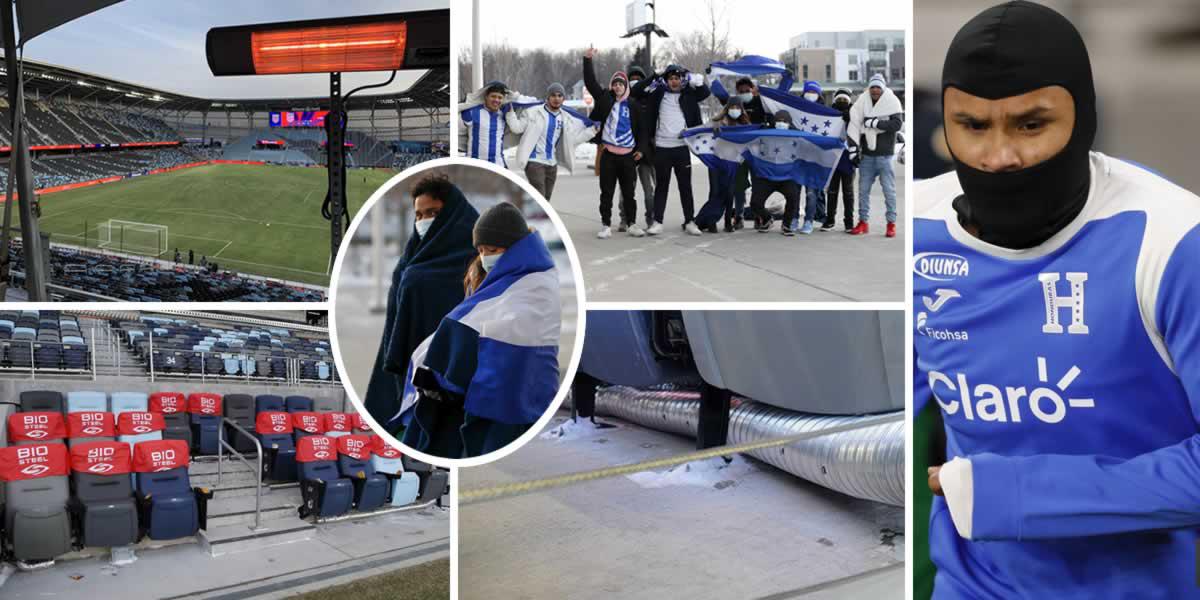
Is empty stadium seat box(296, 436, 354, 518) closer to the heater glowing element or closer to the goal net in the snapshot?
the goal net

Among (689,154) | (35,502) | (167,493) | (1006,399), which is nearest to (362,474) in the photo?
(167,493)

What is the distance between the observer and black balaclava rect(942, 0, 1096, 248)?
1.22 m

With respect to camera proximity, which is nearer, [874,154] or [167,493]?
[167,493]

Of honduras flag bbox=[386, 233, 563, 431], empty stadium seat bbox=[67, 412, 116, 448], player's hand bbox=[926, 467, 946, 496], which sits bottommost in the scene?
empty stadium seat bbox=[67, 412, 116, 448]

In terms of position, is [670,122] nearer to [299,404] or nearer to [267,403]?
[299,404]

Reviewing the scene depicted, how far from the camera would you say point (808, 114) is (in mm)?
3641

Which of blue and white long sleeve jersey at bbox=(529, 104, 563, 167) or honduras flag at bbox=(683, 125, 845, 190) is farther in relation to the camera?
honduras flag at bbox=(683, 125, 845, 190)

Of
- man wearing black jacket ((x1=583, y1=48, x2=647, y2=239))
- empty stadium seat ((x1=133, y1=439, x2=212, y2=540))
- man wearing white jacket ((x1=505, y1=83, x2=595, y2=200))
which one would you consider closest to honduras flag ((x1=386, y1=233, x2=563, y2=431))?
man wearing white jacket ((x1=505, y1=83, x2=595, y2=200))

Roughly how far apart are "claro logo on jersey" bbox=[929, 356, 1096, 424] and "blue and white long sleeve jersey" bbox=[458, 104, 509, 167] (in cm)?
138

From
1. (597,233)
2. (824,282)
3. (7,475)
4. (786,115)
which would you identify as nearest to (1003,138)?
(824,282)

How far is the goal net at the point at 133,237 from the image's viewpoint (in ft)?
13.5

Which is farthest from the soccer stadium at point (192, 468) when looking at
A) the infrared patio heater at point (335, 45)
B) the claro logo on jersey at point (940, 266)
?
the claro logo on jersey at point (940, 266)

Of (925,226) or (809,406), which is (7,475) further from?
(925,226)

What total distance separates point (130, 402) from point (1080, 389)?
3.86 meters
